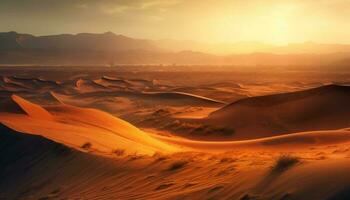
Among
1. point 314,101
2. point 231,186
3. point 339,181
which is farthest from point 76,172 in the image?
point 314,101

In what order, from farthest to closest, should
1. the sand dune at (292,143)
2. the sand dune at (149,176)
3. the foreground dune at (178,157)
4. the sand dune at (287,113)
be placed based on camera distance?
the sand dune at (287,113) → the sand dune at (292,143) → the foreground dune at (178,157) → the sand dune at (149,176)

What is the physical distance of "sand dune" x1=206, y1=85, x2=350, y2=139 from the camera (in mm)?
25188

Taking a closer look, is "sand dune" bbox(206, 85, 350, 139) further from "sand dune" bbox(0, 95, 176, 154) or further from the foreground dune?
"sand dune" bbox(0, 95, 176, 154)

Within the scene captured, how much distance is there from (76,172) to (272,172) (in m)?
5.33

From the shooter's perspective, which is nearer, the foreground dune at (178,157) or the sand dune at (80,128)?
the foreground dune at (178,157)

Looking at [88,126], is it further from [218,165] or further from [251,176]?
[251,176]

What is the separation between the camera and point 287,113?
89.6 ft

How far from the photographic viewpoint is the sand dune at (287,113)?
25188 mm

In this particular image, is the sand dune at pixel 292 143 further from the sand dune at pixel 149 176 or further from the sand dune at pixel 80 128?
the sand dune at pixel 149 176

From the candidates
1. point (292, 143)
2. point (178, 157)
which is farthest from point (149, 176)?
point (292, 143)

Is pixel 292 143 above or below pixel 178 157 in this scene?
below

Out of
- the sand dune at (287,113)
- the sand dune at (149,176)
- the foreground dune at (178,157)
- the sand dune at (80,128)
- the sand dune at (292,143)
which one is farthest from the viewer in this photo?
the sand dune at (287,113)

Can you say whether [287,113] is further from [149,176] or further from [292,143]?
[149,176]

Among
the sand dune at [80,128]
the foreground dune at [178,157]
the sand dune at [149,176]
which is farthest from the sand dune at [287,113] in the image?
the sand dune at [149,176]
